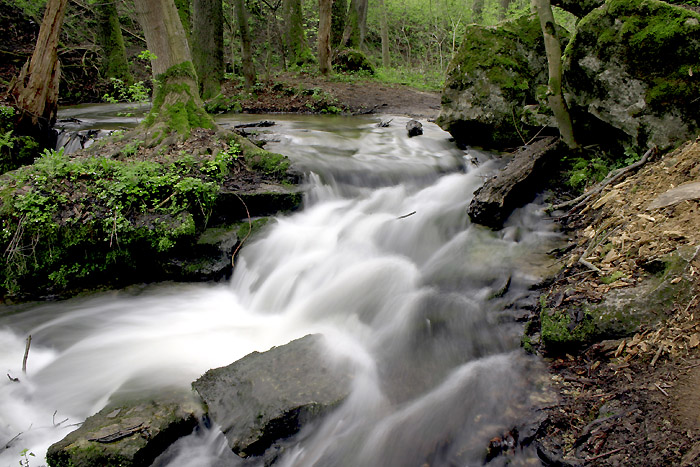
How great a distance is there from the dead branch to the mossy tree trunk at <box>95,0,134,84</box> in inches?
597

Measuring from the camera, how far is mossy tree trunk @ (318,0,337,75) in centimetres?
1577

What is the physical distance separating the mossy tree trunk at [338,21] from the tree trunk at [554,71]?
16.6 metres

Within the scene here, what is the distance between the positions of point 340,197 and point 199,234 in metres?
2.34

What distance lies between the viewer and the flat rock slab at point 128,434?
2.96 metres

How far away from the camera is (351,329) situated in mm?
4570

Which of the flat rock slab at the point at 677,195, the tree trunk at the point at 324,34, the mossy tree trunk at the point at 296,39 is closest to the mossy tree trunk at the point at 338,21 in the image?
the mossy tree trunk at the point at 296,39

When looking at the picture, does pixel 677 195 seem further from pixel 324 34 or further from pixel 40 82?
pixel 324 34

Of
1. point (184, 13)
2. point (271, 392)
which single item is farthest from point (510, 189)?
point (184, 13)

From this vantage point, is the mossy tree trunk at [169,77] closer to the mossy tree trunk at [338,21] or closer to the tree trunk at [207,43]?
the tree trunk at [207,43]

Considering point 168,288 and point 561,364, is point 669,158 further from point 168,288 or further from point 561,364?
point 168,288

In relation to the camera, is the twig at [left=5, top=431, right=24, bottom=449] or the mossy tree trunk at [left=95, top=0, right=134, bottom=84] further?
the mossy tree trunk at [left=95, top=0, right=134, bottom=84]

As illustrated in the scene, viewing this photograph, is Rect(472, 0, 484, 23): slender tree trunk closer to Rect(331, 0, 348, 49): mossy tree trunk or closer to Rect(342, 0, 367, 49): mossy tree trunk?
Rect(342, 0, 367, 49): mossy tree trunk

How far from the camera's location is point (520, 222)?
531 cm

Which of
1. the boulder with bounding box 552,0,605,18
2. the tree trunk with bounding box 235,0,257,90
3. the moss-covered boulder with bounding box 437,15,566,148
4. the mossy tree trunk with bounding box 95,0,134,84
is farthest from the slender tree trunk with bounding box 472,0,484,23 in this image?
the boulder with bounding box 552,0,605,18
